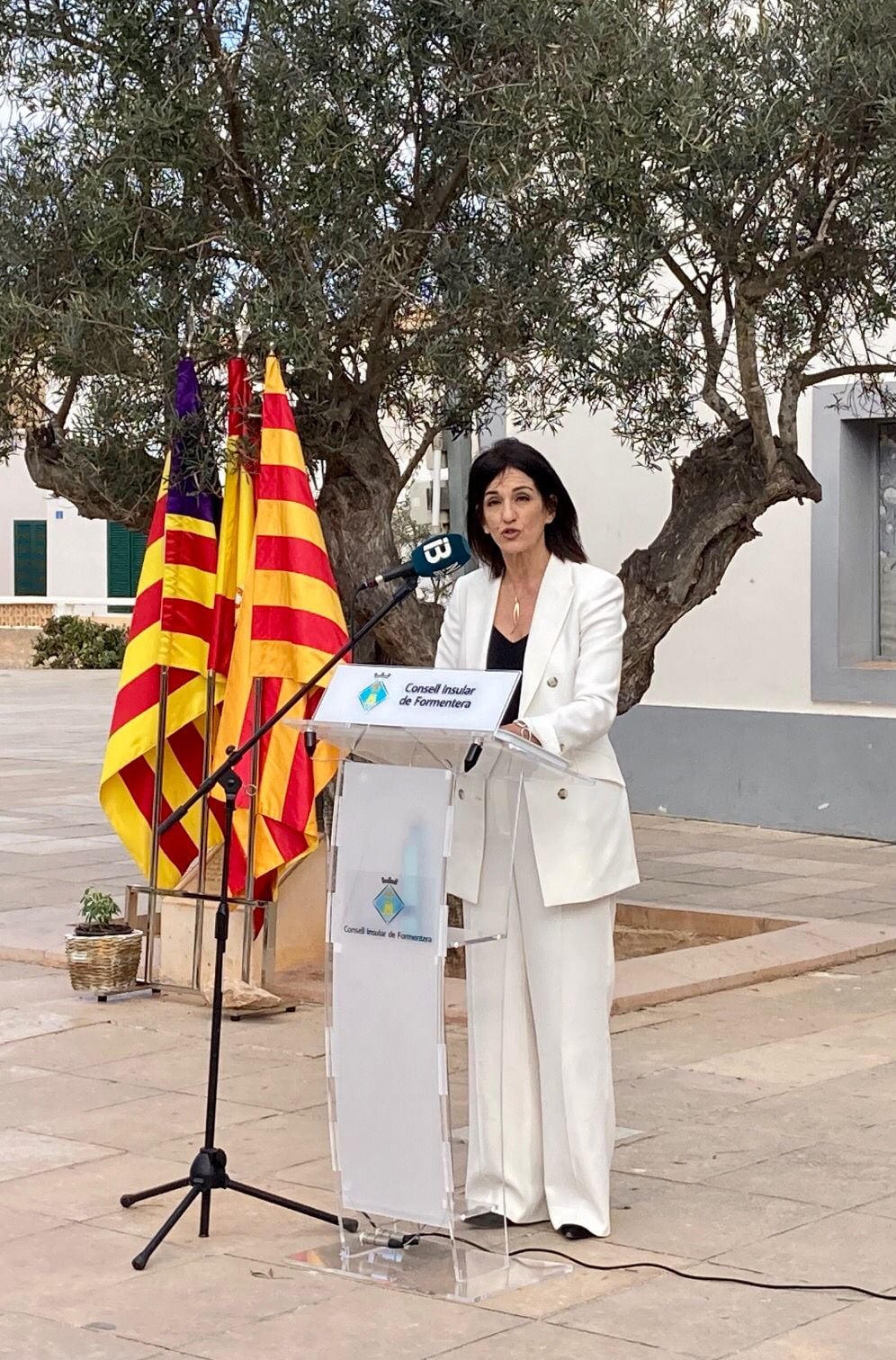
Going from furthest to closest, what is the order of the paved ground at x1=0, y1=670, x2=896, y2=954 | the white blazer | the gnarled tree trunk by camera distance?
the paved ground at x1=0, y1=670, x2=896, y2=954 → the gnarled tree trunk → the white blazer

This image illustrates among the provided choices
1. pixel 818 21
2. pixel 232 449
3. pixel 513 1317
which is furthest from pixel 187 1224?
pixel 818 21

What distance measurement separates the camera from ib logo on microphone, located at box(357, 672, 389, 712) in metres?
4.73

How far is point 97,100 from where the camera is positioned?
7691 millimetres

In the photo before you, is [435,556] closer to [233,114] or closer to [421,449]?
[233,114]

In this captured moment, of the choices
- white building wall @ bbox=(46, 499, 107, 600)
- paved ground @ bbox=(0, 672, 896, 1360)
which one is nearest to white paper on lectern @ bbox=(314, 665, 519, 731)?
paved ground @ bbox=(0, 672, 896, 1360)

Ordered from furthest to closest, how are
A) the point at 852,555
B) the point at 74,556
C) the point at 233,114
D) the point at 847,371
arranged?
1. the point at 74,556
2. the point at 852,555
3. the point at 847,371
4. the point at 233,114

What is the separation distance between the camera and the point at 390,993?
187 inches

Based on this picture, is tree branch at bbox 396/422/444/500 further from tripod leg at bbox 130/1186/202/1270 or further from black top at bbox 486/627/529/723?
tripod leg at bbox 130/1186/202/1270

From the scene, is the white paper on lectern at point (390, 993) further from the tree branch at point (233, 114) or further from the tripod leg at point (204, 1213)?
the tree branch at point (233, 114)

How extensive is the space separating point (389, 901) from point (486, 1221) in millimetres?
955

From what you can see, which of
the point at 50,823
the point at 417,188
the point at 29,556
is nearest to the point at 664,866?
the point at 50,823

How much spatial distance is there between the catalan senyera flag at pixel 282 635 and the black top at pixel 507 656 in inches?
91.7

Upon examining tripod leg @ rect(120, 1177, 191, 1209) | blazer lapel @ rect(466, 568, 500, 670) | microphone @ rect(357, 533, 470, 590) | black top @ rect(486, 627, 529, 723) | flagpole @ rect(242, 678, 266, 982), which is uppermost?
microphone @ rect(357, 533, 470, 590)

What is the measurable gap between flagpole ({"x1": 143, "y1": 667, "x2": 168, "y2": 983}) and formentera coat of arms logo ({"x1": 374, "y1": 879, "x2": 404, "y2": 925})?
3.48 metres
